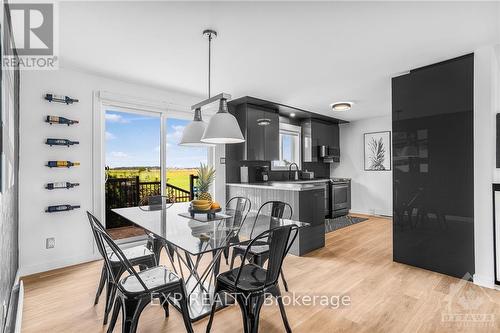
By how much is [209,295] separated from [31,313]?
1.51 m

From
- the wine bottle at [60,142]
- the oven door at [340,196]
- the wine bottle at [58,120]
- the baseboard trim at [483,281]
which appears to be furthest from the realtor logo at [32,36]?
the oven door at [340,196]

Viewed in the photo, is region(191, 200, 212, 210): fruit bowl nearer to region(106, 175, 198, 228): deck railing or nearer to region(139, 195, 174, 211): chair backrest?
region(139, 195, 174, 211): chair backrest

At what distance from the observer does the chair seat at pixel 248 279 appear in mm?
1742

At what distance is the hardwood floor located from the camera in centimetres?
202

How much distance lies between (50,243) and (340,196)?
18.4ft

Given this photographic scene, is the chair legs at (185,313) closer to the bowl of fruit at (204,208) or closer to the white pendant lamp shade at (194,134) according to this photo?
the bowl of fruit at (204,208)

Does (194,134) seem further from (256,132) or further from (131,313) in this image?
(256,132)

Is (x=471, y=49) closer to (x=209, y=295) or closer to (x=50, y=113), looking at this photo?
(x=209, y=295)

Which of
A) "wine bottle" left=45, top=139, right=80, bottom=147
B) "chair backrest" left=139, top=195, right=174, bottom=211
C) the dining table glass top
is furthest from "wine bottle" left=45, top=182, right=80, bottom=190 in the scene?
the dining table glass top

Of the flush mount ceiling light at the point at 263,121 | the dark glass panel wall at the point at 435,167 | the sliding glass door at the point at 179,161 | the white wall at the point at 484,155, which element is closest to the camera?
the white wall at the point at 484,155

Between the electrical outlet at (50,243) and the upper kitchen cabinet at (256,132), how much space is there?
116 inches

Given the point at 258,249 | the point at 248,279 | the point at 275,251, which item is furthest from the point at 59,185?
the point at 275,251

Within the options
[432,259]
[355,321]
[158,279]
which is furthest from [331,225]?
[158,279]

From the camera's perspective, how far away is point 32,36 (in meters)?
2.41
